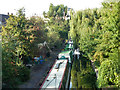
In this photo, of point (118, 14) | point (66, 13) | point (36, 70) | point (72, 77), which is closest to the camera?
Result: point (118, 14)

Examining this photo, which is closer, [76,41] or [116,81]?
[116,81]

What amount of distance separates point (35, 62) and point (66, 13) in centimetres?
3332

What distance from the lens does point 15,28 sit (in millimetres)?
14117

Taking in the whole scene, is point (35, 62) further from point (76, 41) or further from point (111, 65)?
point (111, 65)

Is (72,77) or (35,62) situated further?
(35,62)

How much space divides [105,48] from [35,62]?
439 inches

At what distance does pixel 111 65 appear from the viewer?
29.9 ft

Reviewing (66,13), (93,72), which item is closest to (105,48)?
(93,72)

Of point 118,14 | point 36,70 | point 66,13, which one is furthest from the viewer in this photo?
point 66,13

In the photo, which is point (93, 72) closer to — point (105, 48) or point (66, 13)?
point (105, 48)

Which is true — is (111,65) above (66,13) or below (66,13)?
below

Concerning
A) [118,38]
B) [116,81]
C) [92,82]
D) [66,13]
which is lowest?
[92,82]

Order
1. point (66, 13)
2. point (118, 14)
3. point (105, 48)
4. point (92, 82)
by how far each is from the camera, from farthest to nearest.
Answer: point (66, 13)
point (92, 82)
point (105, 48)
point (118, 14)

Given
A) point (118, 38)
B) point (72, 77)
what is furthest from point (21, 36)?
point (118, 38)
